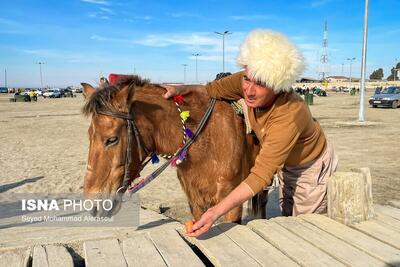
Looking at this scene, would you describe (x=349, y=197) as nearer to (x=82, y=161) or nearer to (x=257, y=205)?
(x=257, y=205)

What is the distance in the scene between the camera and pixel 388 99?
30.5 meters

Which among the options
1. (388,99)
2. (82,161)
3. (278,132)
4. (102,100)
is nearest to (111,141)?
(102,100)

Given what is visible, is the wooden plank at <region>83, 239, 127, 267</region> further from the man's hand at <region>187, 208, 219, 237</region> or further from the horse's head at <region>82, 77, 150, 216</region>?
the man's hand at <region>187, 208, 219, 237</region>

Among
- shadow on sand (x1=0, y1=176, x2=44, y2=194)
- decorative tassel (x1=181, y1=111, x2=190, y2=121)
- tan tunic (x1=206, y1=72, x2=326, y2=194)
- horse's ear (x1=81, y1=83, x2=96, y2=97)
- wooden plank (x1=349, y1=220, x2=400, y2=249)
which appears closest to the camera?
tan tunic (x1=206, y1=72, x2=326, y2=194)

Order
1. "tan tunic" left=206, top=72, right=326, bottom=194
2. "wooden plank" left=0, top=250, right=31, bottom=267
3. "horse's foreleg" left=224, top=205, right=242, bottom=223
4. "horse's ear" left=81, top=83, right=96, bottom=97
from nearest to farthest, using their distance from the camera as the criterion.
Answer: "wooden plank" left=0, top=250, right=31, bottom=267 < "tan tunic" left=206, top=72, right=326, bottom=194 < "horse's ear" left=81, top=83, right=96, bottom=97 < "horse's foreleg" left=224, top=205, right=242, bottom=223

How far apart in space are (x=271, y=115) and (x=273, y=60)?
422mm

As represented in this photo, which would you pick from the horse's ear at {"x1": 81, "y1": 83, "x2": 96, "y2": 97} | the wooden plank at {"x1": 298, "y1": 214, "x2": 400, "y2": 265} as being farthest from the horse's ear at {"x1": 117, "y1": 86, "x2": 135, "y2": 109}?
the wooden plank at {"x1": 298, "y1": 214, "x2": 400, "y2": 265}

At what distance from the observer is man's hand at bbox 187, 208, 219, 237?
2295 mm

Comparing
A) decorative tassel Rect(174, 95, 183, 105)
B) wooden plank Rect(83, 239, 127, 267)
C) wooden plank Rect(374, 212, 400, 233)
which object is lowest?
wooden plank Rect(374, 212, 400, 233)

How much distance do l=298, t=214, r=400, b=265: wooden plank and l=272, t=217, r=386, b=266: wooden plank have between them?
A: 5 centimetres

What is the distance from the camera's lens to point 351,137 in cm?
1457

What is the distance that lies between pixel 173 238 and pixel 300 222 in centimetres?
97

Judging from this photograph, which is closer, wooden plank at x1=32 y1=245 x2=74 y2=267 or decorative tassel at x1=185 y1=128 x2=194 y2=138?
wooden plank at x1=32 y1=245 x2=74 y2=267

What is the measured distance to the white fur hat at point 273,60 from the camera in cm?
235
